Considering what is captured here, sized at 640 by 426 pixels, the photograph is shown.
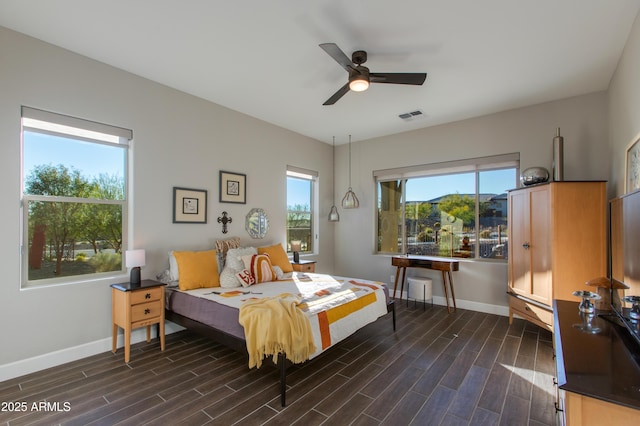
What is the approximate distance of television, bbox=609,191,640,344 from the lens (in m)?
1.48

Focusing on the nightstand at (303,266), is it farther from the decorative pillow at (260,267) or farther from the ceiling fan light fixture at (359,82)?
the ceiling fan light fixture at (359,82)

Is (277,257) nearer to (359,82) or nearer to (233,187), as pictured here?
(233,187)

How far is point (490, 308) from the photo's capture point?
441 cm

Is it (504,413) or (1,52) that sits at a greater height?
(1,52)

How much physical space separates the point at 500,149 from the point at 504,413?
3.52m

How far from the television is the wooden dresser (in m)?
1.20

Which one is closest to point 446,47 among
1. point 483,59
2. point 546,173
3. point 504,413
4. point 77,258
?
point 483,59

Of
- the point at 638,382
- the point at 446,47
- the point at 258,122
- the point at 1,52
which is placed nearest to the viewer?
the point at 638,382

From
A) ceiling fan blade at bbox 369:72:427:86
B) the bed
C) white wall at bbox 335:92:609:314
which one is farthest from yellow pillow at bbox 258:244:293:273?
ceiling fan blade at bbox 369:72:427:86

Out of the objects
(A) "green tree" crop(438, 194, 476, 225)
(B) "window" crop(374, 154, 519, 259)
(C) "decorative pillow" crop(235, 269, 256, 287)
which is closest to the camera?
(C) "decorative pillow" crop(235, 269, 256, 287)

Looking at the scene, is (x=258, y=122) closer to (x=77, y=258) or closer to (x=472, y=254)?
(x=77, y=258)

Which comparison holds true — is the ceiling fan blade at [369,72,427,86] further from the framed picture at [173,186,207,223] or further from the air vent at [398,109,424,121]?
the framed picture at [173,186,207,223]

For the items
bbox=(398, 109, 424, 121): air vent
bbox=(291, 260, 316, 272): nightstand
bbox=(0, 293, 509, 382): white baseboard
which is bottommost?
bbox=(0, 293, 509, 382): white baseboard

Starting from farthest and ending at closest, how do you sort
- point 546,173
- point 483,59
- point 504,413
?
point 546,173, point 483,59, point 504,413
